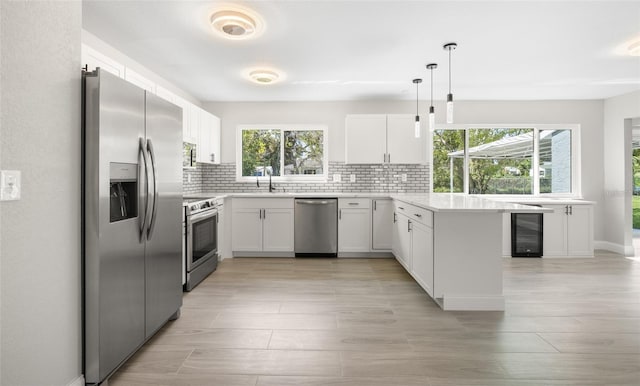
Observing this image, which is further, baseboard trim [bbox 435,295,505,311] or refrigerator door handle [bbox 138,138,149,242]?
baseboard trim [bbox 435,295,505,311]

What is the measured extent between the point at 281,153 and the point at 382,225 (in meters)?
2.06

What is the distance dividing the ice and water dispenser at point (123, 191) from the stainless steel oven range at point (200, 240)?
1.44 m

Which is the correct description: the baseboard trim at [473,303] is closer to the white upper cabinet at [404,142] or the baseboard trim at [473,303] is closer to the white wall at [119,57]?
the white upper cabinet at [404,142]

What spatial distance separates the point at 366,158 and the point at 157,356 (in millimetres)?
4039

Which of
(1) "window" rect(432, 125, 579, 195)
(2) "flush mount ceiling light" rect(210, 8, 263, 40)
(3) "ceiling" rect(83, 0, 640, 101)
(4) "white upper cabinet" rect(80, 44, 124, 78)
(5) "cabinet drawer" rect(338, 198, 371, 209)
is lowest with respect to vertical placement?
(5) "cabinet drawer" rect(338, 198, 371, 209)

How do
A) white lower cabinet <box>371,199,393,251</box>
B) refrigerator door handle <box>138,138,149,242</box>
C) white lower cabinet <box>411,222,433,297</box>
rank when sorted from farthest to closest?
1. white lower cabinet <box>371,199,393,251</box>
2. white lower cabinet <box>411,222,433,297</box>
3. refrigerator door handle <box>138,138,149,242</box>

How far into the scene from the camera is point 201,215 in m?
3.99

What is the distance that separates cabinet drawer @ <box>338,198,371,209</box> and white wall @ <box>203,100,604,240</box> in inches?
37.3

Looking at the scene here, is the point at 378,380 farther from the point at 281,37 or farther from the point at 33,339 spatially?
the point at 281,37

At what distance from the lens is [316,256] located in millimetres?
5305

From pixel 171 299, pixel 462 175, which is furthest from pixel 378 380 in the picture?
pixel 462 175

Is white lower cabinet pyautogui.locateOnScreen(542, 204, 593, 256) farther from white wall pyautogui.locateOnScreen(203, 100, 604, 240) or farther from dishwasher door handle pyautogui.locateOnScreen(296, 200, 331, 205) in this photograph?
dishwasher door handle pyautogui.locateOnScreen(296, 200, 331, 205)

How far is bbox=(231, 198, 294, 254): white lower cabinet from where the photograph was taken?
524 centimetres

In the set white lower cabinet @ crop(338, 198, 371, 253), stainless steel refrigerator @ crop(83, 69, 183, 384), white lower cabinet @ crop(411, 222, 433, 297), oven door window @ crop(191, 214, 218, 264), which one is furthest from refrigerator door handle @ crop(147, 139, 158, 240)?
white lower cabinet @ crop(338, 198, 371, 253)
